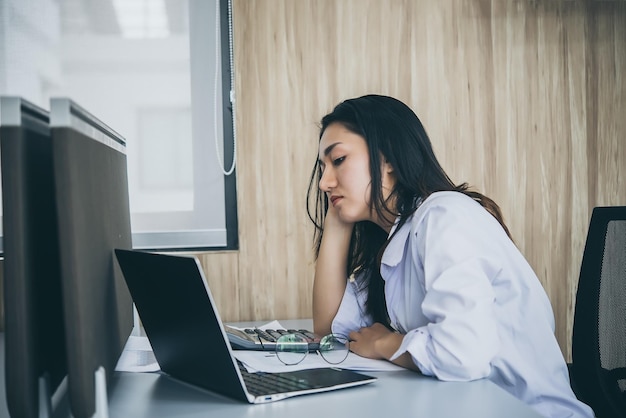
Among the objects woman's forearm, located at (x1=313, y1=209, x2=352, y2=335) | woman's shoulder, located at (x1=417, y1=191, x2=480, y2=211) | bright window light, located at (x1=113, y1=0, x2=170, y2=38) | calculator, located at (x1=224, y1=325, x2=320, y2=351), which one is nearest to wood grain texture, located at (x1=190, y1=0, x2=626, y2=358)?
bright window light, located at (x1=113, y1=0, x2=170, y2=38)

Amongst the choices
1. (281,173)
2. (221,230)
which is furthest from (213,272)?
(281,173)

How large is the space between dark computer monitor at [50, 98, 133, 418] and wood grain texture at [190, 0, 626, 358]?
955mm

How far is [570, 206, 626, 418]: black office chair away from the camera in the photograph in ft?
4.70

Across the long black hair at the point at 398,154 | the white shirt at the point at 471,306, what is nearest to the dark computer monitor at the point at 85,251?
the white shirt at the point at 471,306

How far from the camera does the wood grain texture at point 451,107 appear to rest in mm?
1943

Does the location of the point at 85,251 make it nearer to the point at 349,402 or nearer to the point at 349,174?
the point at 349,402

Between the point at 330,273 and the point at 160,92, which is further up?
the point at 160,92

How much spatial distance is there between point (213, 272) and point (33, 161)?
122 centimetres

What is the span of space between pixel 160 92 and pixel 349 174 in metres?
0.79

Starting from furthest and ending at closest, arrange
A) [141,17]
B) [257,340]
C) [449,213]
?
1. [141,17]
2. [257,340]
3. [449,213]

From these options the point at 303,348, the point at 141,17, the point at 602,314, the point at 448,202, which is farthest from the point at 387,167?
the point at 141,17

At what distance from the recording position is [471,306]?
1034mm

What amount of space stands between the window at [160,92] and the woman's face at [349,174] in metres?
0.56

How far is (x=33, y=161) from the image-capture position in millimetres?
738
